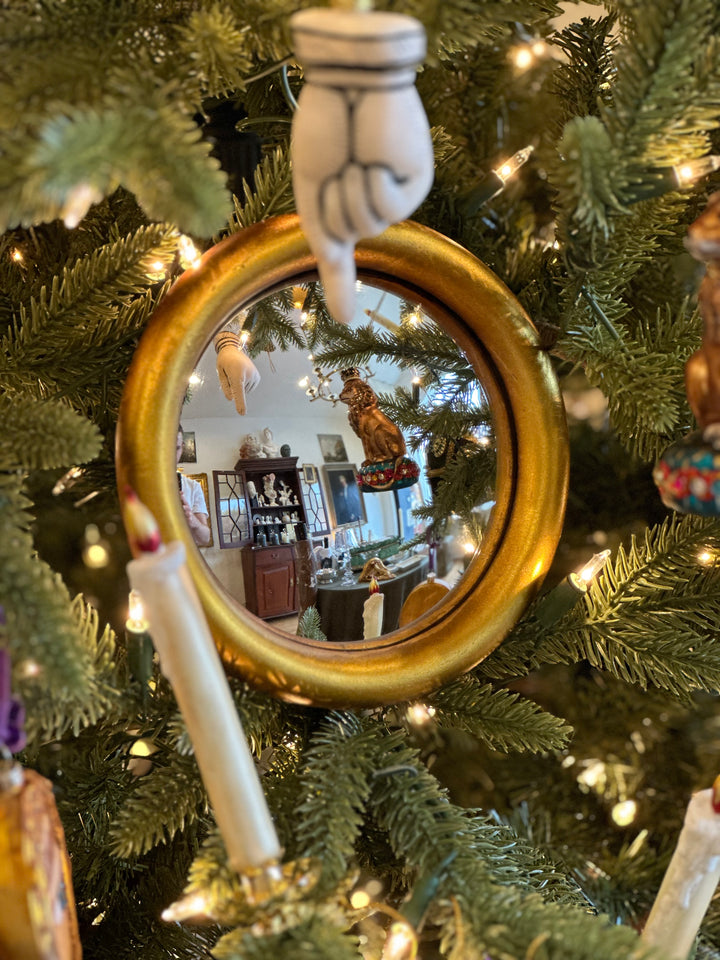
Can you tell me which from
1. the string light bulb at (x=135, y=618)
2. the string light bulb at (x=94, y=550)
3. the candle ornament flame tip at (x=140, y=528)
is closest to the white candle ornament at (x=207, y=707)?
the candle ornament flame tip at (x=140, y=528)

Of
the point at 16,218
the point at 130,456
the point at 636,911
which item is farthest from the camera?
the point at 636,911

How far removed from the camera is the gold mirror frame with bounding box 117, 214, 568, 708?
43 centimetres

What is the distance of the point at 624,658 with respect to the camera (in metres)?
0.55

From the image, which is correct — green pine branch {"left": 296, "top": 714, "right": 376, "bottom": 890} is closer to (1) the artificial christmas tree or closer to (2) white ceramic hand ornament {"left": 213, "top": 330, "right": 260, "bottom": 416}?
(1) the artificial christmas tree

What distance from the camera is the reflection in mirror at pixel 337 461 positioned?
472mm

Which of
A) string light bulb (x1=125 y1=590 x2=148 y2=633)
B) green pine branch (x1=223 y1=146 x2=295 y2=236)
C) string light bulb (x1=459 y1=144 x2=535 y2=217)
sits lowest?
string light bulb (x1=125 y1=590 x2=148 y2=633)

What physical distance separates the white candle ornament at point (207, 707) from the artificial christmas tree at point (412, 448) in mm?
36

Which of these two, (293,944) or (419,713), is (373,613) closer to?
(419,713)

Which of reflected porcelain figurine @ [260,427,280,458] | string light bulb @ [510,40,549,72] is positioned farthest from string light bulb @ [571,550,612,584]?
string light bulb @ [510,40,549,72]

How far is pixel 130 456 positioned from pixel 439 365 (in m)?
0.23

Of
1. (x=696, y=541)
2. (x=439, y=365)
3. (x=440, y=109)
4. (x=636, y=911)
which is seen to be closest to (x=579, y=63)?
(x=440, y=109)

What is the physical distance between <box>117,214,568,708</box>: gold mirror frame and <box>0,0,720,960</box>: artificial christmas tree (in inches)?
1.0

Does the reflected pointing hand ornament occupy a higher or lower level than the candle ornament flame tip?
higher

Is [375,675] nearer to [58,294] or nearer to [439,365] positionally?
[439,365]
